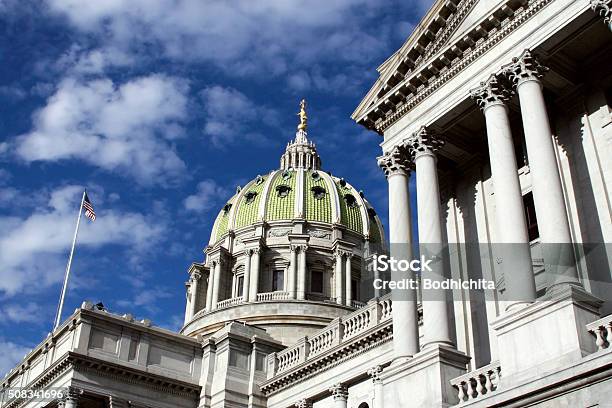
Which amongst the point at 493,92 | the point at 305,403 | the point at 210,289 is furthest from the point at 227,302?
the point at 493,92

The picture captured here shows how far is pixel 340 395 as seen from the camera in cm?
3422

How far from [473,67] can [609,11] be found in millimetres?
4992

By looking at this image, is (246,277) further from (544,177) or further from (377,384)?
(544,177)

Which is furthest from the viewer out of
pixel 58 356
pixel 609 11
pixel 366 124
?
pixel 58 356

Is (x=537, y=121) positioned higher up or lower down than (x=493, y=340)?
higher up

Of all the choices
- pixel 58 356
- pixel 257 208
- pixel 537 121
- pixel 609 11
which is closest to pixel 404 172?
pixel 537 121

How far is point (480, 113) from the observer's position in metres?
23.7

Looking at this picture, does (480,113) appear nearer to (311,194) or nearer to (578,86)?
(578,86)

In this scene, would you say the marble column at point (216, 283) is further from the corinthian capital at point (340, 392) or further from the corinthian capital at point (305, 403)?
the corinthian capital at point (340, 392)

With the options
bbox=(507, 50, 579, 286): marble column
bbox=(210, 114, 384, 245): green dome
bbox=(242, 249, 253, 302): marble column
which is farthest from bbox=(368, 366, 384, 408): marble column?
bbox=(210, 114, 384, 245): green dome

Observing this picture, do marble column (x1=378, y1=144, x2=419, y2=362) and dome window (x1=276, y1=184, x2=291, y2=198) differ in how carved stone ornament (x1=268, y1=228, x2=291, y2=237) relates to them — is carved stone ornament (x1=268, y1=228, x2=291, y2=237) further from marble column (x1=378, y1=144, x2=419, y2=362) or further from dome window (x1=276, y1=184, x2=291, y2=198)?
marble column (x1=378, y1=144, x2=419, y2=362)

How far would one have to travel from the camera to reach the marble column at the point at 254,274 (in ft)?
203

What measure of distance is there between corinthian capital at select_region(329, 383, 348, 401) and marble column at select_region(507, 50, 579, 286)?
59.9 ft

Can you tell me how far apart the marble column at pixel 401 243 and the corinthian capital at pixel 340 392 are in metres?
12.2
